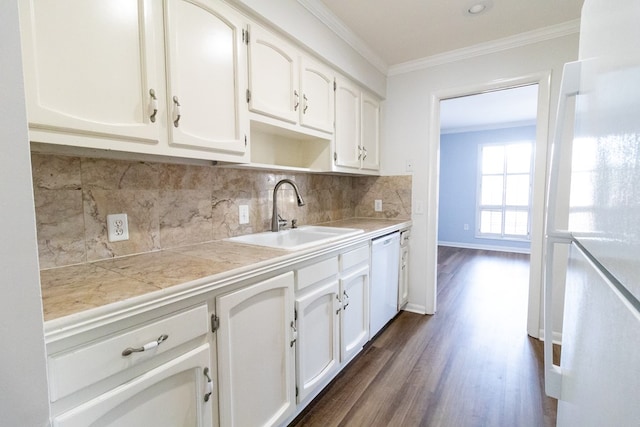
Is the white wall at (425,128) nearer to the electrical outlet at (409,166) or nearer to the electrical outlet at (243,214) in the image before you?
the electrical outlet at (409,166)

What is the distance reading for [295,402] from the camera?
4.73ft

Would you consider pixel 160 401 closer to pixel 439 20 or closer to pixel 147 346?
pixel 147 346

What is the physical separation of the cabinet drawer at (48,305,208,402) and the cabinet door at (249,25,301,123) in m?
1.08

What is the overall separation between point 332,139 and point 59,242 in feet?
5.43

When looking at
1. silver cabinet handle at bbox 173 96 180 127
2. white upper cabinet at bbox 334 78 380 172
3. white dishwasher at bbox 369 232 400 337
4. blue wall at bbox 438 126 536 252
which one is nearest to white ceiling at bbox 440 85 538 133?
blue wall at bbox 438 126 536 252

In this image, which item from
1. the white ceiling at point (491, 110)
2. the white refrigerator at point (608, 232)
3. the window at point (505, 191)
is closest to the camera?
the white refrigerator at point (608, 232)

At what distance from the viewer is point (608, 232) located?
0.44 metres

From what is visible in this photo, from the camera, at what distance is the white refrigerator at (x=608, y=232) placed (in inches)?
14.0

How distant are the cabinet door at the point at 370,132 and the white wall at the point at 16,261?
235cm

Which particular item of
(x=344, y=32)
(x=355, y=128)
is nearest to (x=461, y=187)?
(x=355, y=128)

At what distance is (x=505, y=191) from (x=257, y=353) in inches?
234

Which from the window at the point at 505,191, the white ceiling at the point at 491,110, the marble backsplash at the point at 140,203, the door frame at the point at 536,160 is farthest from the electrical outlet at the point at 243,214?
the window at the point at 505,191

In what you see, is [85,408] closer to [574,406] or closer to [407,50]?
[574,406]

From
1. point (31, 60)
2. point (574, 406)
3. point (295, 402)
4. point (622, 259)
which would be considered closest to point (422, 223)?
point (295, 402)
